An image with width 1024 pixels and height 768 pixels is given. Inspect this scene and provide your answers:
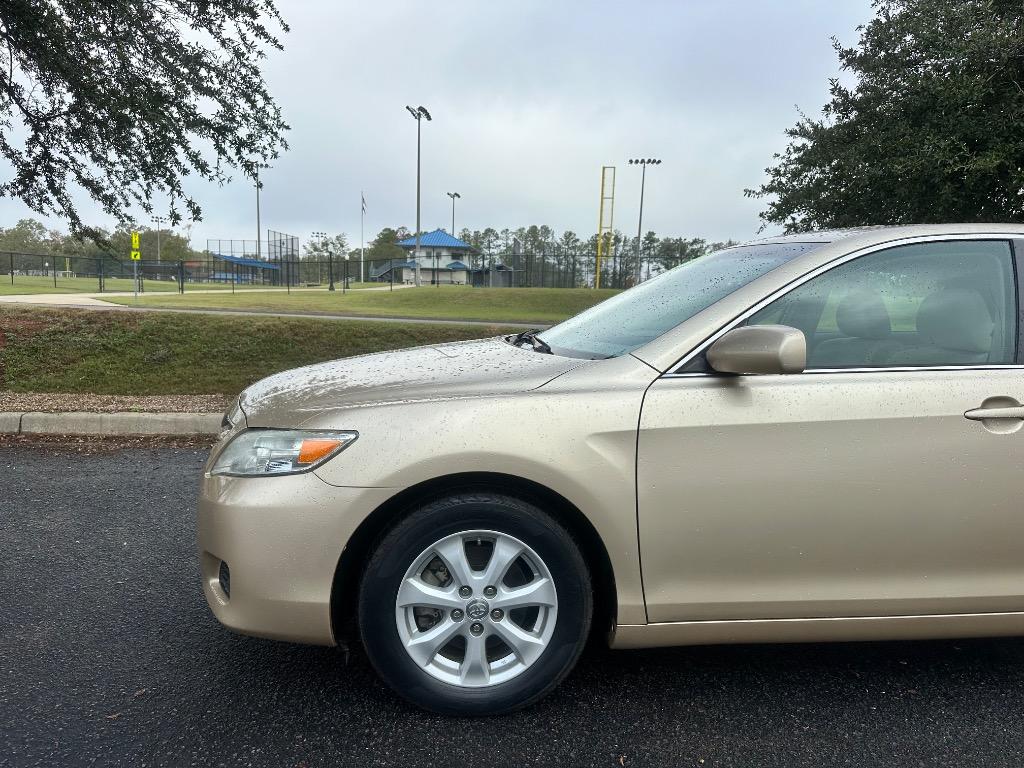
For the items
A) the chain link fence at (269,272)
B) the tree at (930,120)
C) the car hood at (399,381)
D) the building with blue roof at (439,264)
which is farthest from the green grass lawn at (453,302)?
the building with blue roof at (439,264)

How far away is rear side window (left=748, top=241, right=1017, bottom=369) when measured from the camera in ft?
8.19

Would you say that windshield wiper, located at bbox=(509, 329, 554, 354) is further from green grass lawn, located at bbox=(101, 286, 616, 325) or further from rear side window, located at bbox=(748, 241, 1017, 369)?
green grass lawn, located at bbox=(101, 286, 616, 325)

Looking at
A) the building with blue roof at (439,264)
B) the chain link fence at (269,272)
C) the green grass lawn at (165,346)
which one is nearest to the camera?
the green grass lawn at (165,346)

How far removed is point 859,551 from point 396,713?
1.59 m

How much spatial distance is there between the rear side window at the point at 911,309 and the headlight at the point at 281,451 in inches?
56.2

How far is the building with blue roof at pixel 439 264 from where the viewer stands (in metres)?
63.3

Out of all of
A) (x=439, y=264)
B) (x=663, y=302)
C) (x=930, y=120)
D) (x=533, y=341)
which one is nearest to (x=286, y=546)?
(x=533, y=341)

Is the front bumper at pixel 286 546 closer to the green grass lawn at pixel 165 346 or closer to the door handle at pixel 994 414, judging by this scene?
the door handle at pixel 994 414

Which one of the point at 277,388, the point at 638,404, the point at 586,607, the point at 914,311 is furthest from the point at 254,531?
the point at 914,311

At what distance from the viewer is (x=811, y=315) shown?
8.33 ft

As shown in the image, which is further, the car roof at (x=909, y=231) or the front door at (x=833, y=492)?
Answer: the car roof at (x=909, y=231)

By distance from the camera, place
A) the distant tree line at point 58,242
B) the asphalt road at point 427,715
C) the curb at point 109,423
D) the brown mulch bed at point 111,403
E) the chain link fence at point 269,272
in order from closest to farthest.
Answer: the asphalt road at point 427,715 → the curb at point 109,423 → the brown mulch bed at point 111,403 → the chain link fence at point 269,272 → the distant tree line at point 58,242

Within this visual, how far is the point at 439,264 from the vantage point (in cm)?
6594

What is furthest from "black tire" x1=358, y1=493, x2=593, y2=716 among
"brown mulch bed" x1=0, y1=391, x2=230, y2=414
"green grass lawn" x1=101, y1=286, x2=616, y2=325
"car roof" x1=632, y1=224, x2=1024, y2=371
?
"green grass lawn" x1=101, y1=286, x2=616, y2=325
